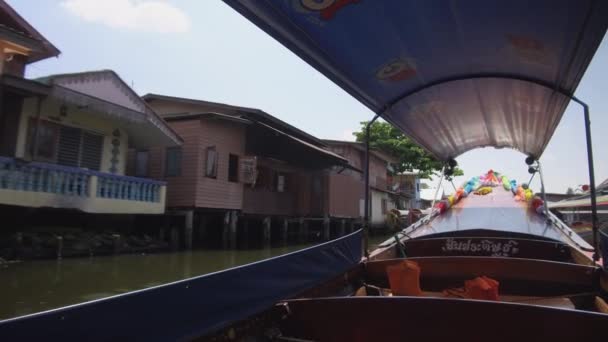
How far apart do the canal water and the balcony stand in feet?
4.46

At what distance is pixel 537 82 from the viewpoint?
3258 mm

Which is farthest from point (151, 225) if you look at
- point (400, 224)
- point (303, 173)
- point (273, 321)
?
point (400, 224)

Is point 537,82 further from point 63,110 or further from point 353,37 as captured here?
point 63,110

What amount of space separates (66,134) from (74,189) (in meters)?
1.97

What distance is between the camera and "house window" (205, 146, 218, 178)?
44.0ft

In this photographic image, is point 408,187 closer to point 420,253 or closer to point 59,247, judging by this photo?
point 59,247

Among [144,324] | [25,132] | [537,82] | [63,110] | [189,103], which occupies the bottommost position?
[144,324]

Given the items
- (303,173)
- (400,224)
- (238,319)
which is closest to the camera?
(238,319)

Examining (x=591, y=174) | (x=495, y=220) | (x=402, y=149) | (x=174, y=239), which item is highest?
(x=402, y=149)

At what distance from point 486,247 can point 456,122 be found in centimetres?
156

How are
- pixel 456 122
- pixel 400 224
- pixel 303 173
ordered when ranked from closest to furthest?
pixel 456 122
pixel 303 173
pixel 400 224

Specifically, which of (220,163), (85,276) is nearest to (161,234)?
(220,163)

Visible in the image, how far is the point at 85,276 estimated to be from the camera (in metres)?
7.70

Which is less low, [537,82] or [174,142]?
[174,142]
